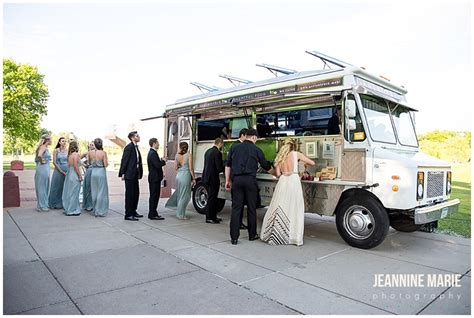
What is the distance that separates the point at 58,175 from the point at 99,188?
1.60 m

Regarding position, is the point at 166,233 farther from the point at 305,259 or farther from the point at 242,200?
the point at 305,259

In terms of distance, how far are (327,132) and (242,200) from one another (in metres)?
1.93

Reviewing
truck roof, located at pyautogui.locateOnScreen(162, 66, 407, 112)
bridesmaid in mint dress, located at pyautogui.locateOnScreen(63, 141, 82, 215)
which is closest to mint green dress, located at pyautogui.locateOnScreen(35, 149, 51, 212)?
bridesmaid in mint dress, located at pyautogui.locateOnScreen(63, 141, 82, 215)

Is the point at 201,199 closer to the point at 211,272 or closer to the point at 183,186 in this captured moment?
the point at 183,186

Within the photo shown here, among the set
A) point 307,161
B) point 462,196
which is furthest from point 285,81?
point 462,196

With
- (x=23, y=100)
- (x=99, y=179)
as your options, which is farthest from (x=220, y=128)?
(x=23, y=100)

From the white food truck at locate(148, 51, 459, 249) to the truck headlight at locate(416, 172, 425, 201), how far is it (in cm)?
1

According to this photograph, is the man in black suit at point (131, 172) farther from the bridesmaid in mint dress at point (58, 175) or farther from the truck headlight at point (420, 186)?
the truck headlight at point (420, 186)

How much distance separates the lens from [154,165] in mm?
7438

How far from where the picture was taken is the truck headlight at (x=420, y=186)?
4844mm

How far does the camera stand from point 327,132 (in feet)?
19.0

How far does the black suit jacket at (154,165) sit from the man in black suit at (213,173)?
1.14m

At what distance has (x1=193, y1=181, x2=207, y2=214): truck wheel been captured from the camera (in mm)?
8203

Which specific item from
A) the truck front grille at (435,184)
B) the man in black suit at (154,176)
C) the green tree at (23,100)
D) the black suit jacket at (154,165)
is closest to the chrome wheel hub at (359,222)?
the truck front grille at (435,184)
